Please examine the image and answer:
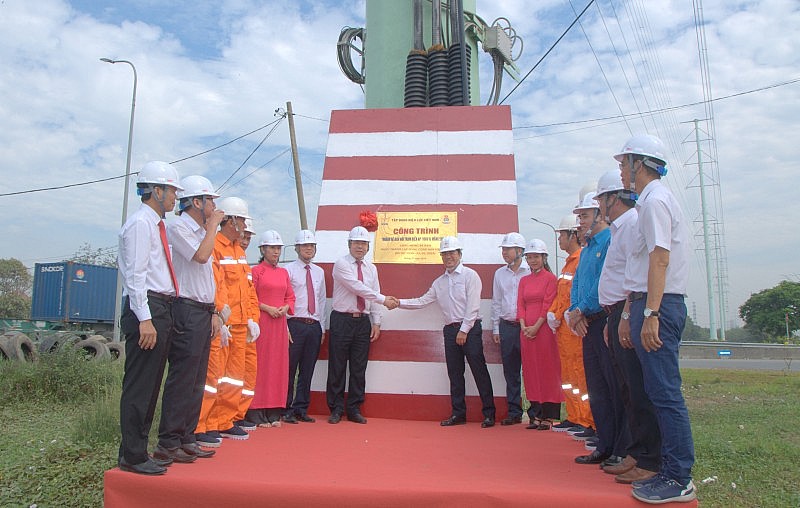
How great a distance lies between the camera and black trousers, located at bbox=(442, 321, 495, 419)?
5254 mm

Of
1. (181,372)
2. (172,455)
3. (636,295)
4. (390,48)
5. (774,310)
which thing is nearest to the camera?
(636,295)

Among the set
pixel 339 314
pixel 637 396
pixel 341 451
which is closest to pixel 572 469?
pixel 637 396

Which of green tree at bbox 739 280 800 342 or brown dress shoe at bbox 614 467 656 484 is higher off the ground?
green tree at bbox 739 280 800 342

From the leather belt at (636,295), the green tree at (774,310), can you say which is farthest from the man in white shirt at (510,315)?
the green tree at (774,310)

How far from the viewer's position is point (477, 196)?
5.95 m

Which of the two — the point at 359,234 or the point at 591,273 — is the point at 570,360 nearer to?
the point at 591,273

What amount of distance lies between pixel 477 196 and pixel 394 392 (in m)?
2.03

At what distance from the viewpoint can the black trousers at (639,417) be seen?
315 cm

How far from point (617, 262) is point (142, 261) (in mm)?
2586

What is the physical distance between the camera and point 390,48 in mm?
7742

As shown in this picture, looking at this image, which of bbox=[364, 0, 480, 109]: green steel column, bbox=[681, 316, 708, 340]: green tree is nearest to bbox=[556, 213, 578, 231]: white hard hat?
bbox=[364, 0, 480, 109]: green steel column

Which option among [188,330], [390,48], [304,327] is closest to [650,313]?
[188,330]

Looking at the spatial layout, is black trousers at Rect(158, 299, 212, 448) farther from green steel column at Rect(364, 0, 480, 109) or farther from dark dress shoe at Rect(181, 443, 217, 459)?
green steel column at Rect(364, 0, 480, 109)

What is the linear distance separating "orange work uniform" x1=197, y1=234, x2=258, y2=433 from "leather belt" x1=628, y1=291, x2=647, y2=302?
2736 mm
